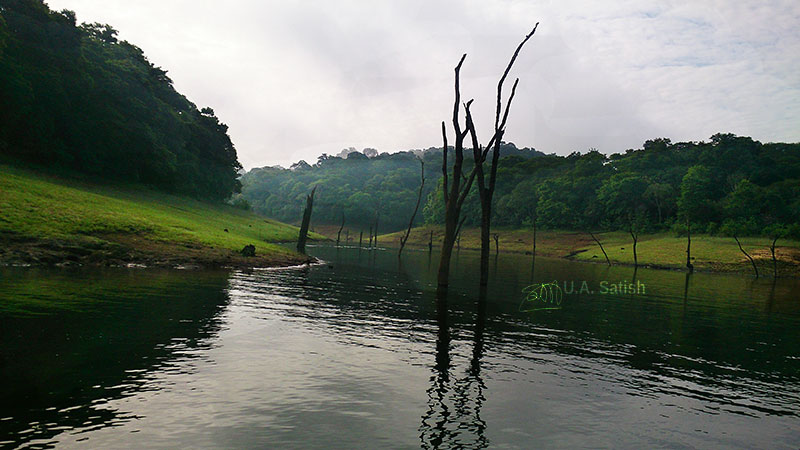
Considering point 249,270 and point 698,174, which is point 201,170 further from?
point 698,174

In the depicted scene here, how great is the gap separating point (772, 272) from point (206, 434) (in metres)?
84.5

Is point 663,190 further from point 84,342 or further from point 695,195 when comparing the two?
point 84,342

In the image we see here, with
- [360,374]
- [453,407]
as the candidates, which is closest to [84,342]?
[360,374]

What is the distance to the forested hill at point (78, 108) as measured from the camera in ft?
179

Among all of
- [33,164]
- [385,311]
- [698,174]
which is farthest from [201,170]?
[698,174]

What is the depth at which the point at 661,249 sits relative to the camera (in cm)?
8919

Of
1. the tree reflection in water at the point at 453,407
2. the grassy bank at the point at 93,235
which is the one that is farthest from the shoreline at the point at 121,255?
the tree reflection in water at the point at 453,407

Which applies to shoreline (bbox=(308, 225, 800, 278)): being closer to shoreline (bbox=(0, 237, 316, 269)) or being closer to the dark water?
the dark water

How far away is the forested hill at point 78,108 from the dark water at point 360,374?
39.9 metres

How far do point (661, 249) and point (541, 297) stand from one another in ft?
217

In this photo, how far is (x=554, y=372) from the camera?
14.7 metres

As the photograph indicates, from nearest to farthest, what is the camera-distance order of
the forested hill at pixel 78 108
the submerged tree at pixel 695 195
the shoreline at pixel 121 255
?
the shoreline at pixel 121 255 < the forested hill at pixel 78 108 < the submerged tree at pixel 695 195

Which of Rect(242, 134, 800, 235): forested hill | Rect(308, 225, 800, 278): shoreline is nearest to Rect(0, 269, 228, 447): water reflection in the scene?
Rect(242, 134, 800, 235): forested hill

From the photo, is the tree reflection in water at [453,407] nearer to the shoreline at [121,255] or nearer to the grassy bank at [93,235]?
the shoreline at [121,255]
